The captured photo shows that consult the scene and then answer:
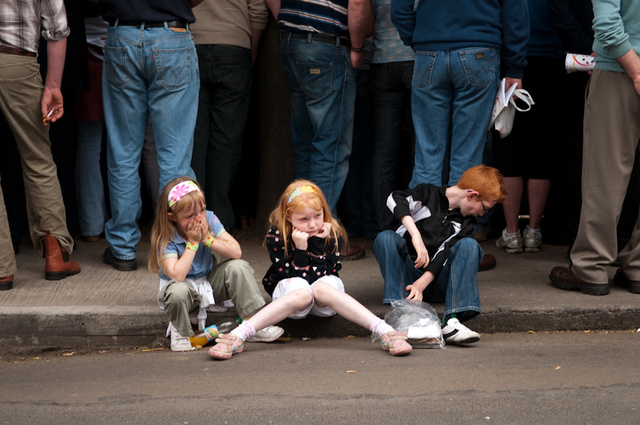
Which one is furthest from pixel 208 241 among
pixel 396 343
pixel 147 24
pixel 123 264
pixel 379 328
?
pixel 147 24

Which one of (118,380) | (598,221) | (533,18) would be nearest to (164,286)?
(118,380)

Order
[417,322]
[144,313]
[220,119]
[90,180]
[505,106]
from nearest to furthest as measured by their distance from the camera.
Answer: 1. [417,322]
2. [144,313]
3. [505,106]
4. [220,119]
5. [90,180]

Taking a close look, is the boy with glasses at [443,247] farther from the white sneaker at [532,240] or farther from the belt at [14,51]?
the belt at [14,51]

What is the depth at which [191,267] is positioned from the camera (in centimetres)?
480

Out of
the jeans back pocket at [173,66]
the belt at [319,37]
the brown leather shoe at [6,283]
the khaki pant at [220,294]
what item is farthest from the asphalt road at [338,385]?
the belt at [319,37]

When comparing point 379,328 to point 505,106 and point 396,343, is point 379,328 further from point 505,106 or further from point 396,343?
point 505,106

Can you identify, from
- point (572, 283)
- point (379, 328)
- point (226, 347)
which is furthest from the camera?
point (572, 283)

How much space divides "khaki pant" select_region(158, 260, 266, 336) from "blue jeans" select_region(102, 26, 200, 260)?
987mm

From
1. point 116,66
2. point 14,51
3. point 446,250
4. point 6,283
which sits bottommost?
point 6,283

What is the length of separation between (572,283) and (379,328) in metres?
1.42

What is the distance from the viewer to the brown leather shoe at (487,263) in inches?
230

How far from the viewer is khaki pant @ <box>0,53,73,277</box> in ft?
17.1

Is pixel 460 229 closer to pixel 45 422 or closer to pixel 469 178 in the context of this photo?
pixel 469 178

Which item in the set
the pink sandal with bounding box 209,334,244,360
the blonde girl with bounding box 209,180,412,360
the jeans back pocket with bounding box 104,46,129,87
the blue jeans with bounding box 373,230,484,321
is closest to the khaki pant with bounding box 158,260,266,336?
the blonde girl with bounding box 209,180,412,360
